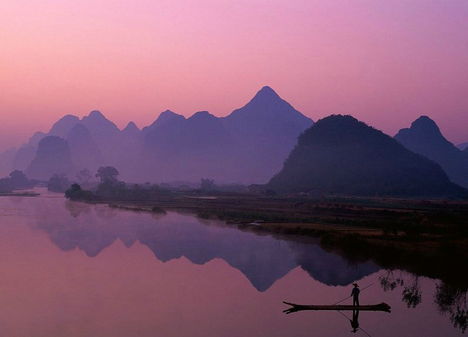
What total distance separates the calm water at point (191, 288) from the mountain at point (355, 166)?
76.4m

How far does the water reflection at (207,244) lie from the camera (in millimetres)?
33125

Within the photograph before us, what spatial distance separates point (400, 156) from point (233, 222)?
8950 centimetres

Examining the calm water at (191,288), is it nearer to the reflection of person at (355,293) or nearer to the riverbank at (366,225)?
the reflection of person at (355,293)

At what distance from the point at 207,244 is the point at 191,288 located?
15.8 meters

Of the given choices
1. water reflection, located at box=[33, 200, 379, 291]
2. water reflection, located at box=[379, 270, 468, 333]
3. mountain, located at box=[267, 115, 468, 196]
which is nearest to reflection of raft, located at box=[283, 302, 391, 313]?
water reflection, located at box=[379, 270, 468, 333]

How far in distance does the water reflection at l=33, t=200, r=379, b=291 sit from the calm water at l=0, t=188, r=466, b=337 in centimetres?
12

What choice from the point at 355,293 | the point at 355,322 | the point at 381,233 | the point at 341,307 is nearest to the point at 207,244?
the point at 381,233

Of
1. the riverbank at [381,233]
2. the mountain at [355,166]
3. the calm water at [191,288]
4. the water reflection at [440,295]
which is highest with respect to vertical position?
the mountain at [355,166]

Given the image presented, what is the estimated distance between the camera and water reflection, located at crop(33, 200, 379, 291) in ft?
109

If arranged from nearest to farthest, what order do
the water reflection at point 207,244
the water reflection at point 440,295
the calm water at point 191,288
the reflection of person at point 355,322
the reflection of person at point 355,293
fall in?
the reflection of person at point 355,322 < the calm water at point 191,288 < the reflection of person at point 355,293 < the water reflection at point 440,295 < the water reflection at point 207,244

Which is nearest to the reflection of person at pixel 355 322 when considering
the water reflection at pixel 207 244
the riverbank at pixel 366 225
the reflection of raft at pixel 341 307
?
the reflection of raft at pixel 341 307

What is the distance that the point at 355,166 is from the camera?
134 m

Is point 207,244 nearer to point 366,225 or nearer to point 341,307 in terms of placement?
point 366,225

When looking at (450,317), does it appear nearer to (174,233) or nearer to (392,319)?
(392,319)
